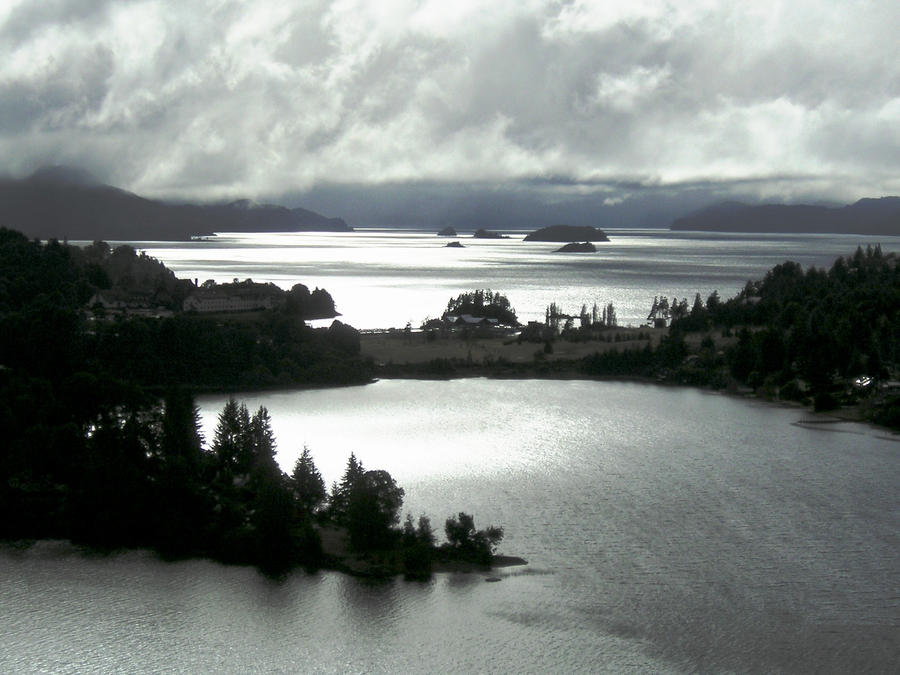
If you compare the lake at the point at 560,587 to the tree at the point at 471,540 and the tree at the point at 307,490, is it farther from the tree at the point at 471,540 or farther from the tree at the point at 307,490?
the tree at the point at 307,490

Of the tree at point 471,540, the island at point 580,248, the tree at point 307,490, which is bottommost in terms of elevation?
the tree at point 471,540

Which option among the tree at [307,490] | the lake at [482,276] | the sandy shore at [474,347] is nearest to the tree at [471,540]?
the tree at [307,490]

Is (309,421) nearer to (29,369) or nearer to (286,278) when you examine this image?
(29,369)

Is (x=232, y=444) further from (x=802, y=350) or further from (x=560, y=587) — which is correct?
(x=802, y=350)

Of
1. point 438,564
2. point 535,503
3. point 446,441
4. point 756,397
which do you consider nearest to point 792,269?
point 756,397

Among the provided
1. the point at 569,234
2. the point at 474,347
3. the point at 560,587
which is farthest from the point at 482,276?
the point at 569,234
